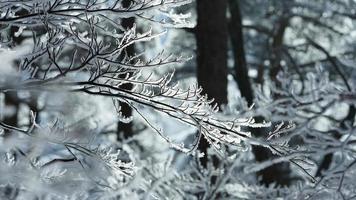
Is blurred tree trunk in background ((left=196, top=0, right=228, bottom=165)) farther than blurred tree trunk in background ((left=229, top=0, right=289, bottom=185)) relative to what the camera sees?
No

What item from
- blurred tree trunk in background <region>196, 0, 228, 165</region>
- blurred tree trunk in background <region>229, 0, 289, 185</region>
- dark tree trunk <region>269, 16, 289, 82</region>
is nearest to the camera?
blurred tree trunk in background <region>196, 0, 228, 165</region>

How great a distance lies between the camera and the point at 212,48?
28.8ft

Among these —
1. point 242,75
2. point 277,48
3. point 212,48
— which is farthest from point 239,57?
point 212,48

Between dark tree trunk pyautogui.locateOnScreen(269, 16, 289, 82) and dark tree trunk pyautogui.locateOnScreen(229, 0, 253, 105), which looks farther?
dark tree trunk pyautogui.locateOnScreen(269, 16, 289, 82)

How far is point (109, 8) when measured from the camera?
4.06 meters

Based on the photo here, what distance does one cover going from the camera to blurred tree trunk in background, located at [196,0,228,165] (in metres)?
8.65

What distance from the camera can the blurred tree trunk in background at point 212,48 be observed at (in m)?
8.65

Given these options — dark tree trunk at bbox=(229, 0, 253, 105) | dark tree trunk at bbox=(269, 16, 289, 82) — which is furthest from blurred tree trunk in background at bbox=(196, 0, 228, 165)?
dark tree trunk at bbox=(269, 16, 289, 82)

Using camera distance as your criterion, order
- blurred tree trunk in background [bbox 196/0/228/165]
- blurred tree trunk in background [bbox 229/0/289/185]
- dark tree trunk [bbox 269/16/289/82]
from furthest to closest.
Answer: dark tree trunk [bbox 269/16/289/82]
blurred tree trunk in background [bbox 229/0/289/185]
blurred tree trunk in background [bbox 196/0/228/165]

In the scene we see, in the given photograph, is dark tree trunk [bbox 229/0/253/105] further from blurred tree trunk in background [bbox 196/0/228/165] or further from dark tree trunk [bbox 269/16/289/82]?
blurred tree trunk in background [bbox 196/0/228/165]

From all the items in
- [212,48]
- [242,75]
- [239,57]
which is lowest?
[242,75]

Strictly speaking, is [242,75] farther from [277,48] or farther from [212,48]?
[212,48]

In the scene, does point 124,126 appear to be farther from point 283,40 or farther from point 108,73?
point 108,73

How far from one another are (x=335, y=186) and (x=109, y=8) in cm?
182
